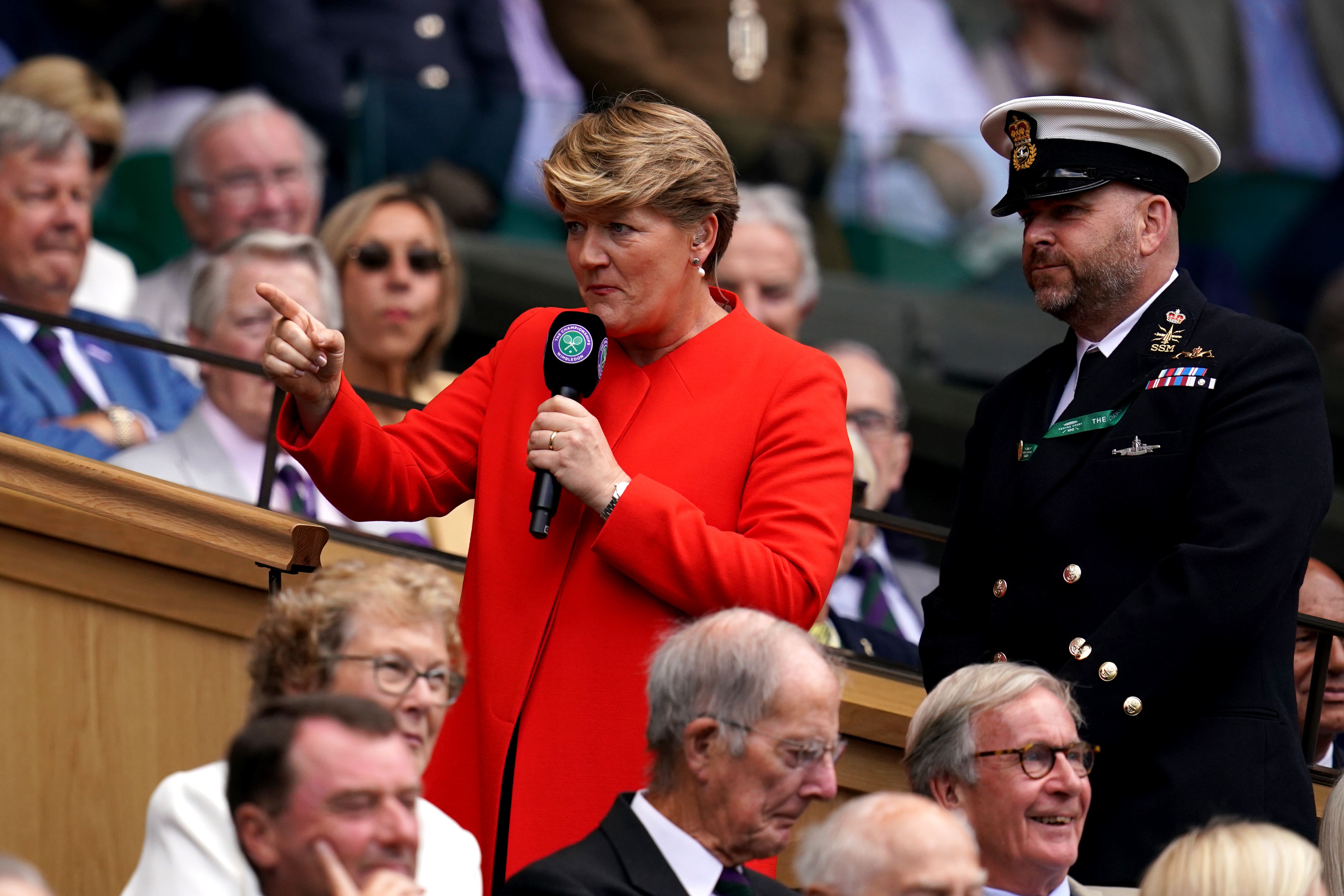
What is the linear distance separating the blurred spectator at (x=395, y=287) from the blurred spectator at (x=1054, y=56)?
3676mm

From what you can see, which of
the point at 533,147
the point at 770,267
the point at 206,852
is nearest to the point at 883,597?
the point at 770,267

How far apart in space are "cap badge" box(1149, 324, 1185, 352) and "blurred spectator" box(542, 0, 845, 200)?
3.27m

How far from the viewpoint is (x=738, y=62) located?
7.11m

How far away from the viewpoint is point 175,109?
613cm

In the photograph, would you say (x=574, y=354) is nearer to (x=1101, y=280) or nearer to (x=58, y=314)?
(x=1101, y=280)

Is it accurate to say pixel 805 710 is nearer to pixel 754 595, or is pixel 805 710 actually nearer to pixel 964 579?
pixel 754 595

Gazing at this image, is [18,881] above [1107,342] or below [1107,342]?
below

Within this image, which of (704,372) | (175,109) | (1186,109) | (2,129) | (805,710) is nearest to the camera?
(805,710)

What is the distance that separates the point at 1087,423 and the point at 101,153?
339 cm

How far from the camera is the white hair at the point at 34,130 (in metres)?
4.83

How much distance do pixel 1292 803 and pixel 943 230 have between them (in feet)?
12.3

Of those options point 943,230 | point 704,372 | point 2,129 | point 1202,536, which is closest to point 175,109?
point 2,129

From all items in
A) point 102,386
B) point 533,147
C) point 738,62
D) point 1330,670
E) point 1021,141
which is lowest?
point 1330,670

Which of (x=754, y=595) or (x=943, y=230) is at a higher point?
(x=943, y=230)
